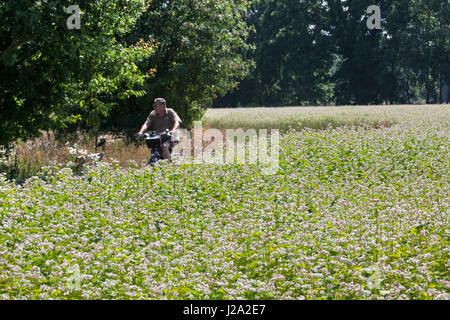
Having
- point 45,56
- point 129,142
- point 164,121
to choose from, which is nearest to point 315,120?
point 129,142

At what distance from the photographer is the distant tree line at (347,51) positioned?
249 ft

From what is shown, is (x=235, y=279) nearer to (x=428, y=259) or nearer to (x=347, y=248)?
(x=347, y=248)

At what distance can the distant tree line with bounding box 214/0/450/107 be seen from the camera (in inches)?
2982

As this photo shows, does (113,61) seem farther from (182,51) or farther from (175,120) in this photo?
(182,51)

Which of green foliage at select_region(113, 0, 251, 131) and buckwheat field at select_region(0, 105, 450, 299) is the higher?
green foliage at select_region(113, 0, 251, 131)

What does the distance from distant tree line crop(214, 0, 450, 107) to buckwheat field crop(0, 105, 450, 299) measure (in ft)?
210

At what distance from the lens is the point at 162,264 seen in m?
7.70

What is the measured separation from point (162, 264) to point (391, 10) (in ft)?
246

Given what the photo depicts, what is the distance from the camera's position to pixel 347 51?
80.6m

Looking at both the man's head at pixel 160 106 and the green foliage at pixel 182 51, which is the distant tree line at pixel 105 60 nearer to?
the green foliage at pixel 182 51

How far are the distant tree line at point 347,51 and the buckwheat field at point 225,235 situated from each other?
210 ft

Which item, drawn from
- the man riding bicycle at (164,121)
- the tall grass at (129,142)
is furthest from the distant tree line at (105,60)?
the man riding bicycle at (164,121)

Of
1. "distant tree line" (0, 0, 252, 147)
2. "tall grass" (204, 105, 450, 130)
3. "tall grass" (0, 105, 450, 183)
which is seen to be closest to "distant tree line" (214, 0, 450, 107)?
"tall grass" (204, 105, 450, 130)

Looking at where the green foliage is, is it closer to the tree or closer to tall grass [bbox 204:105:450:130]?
tall grass [bbox 204:105:450:130]
